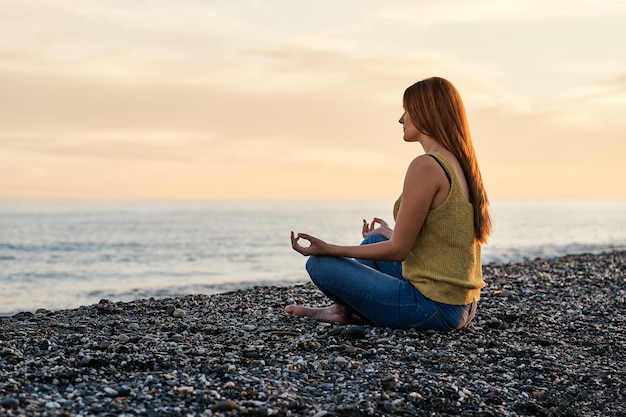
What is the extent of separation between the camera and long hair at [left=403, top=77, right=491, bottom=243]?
18.4 ft

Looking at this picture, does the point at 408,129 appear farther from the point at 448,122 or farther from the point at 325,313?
the point at 325,313

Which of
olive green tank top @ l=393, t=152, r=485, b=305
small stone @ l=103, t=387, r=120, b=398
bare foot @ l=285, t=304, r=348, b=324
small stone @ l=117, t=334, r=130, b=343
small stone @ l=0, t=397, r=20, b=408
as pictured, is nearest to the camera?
small stone @ l=0, t=397, r=20, b=408

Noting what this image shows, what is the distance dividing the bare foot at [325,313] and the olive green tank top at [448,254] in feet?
3.03

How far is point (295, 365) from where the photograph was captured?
17.3 feet

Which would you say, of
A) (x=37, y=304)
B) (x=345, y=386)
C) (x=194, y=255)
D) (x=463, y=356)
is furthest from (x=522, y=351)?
(x=194, y=255)

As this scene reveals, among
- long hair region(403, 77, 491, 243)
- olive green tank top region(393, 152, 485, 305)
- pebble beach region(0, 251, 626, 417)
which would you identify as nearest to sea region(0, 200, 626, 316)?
pebble beach region(0, 251, 626, 417)

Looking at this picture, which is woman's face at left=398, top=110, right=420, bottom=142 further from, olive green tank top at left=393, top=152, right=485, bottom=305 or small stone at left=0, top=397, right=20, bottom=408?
small stone at left=0, top=397, right=20, bottom=408

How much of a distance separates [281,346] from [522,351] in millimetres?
2272

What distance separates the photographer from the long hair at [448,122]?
560 cm

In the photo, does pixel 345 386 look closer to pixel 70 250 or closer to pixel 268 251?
pixel 268 251

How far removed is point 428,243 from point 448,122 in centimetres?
107

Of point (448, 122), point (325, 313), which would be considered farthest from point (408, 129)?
point (325, 313)

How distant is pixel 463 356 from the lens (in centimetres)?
586

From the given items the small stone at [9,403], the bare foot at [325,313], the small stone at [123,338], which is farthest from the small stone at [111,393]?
the bare foot at [325,313]
